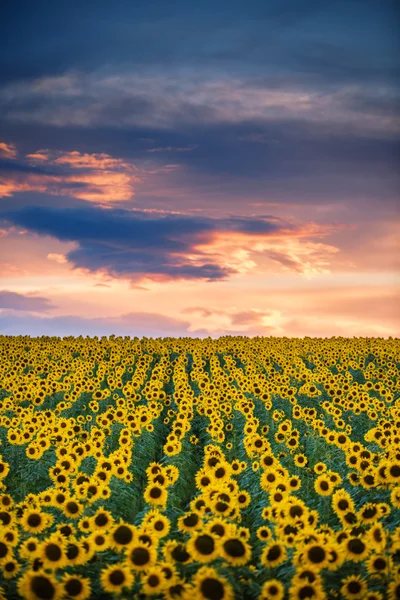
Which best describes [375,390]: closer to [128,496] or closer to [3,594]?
[128,496]

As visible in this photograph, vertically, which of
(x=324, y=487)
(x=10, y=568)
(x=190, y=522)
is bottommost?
(x=10, y=568)

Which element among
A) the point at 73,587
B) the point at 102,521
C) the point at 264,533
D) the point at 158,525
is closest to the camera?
the point at 73,587

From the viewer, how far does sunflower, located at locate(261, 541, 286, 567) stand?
7.84 meters

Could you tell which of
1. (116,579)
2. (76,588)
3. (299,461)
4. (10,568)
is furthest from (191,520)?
(299,461)

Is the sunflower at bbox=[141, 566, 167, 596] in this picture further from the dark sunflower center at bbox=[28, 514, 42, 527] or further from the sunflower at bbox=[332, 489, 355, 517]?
the sunflower at bbox=[332, 489, 355, 517]

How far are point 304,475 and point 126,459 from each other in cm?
425

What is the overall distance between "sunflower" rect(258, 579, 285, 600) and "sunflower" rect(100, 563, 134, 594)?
5.36ft

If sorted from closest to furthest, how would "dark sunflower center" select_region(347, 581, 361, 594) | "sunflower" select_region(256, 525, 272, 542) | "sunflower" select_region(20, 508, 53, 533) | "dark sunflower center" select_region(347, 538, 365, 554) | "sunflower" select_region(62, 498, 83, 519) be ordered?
"dark sunflower center" select_region(347, 581, 361, 594), "dark sunflower center" select_region(347, 538, 365, 554), "sunflower" select_region(256, 525, 272, 542), "sunflower" select_region(20, 508, 53, 533), "sunflower" select_region(62, 498, 83, 519)

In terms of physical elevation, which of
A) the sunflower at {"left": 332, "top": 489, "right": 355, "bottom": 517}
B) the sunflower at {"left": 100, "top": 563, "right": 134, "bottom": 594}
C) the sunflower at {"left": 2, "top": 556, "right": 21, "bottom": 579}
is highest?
the sunflower at {"left": 332, "top": 489, "right": 355, "bottom": 517}

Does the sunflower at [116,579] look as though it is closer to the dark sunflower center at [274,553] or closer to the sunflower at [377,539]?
the dark sunflower center at [274,553]

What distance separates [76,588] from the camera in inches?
293

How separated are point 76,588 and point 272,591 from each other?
2.44 metres

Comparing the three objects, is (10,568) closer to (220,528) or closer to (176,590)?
(176,590)

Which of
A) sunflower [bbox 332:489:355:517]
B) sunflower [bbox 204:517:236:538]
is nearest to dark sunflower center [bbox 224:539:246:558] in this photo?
sunflower [bbox 204:517:236:538]
